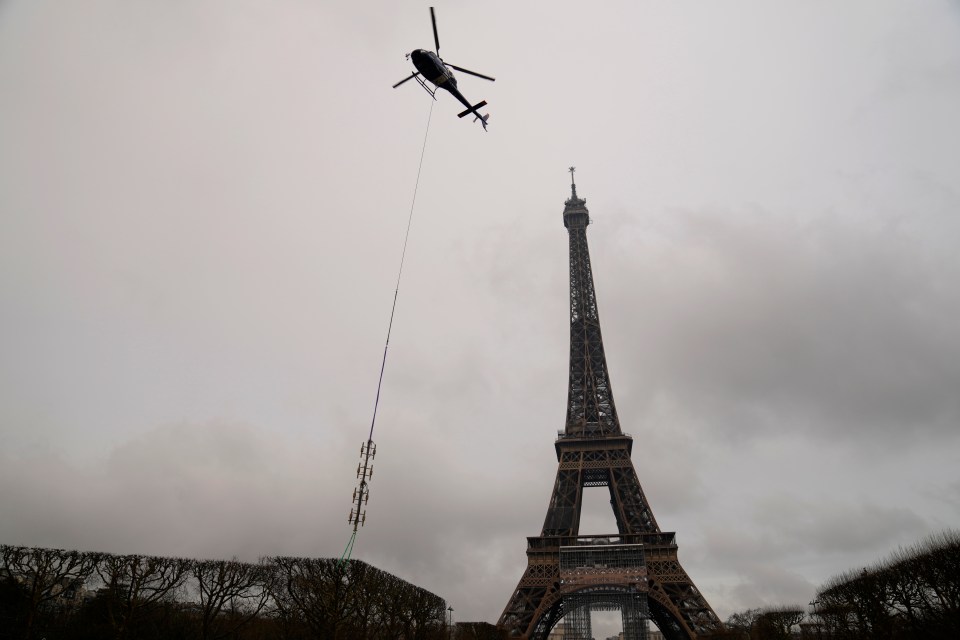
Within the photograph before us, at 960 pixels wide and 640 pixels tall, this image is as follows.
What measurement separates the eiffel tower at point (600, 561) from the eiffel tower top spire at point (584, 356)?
0.75 ft

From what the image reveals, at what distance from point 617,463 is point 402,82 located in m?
58.3

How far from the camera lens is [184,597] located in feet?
146

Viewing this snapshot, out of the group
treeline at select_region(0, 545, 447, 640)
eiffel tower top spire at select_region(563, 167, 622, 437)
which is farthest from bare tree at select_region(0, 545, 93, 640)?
eiffel tower top spire at select_region(563, 167, 622, 437)

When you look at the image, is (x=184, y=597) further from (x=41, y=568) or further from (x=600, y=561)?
(x=600, y=561)

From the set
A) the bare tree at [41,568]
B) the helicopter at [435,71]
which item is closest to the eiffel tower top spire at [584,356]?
the bare tree at [41,568]

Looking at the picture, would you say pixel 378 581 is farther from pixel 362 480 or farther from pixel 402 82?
pixel 402 82

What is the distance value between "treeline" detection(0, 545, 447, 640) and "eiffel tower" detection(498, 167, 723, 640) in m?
20.5

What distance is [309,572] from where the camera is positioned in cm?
4084

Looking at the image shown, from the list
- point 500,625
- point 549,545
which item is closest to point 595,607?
point 549,545

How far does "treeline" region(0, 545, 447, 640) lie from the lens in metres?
35.8

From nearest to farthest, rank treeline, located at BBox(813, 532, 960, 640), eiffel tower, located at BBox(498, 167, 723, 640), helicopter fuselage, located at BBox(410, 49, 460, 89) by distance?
helicopter fuselage, located at BBox(410, 49, 460, 89) → treeline, located at BBox(813, 532, 960, 640) → eiffel tower, located at BBox(498, 167, 723, 640)

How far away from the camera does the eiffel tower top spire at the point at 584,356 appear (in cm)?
7356

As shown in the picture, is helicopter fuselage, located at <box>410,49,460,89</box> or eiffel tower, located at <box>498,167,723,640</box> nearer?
helicopter fuselage, located at <box>410,49,460,89</box>

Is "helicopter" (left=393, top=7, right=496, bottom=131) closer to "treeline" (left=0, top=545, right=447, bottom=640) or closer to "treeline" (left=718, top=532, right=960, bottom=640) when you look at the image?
"treeline" (left=0, top=545, right=447, bottom=640)
